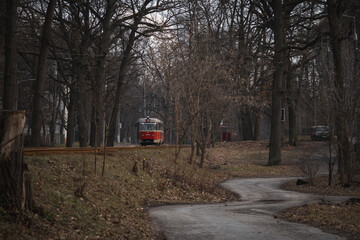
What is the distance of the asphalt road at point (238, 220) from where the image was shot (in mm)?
10977

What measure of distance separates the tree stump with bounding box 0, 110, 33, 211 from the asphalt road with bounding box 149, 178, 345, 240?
13.0ft

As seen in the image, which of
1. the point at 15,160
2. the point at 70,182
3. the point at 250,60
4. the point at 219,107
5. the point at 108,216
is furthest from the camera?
the point at 250,60

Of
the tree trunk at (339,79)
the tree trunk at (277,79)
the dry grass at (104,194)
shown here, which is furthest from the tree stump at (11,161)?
the tree trunk at (277,79)

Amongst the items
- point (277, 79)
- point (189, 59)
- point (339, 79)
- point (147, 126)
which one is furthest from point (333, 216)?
point (147, 126)

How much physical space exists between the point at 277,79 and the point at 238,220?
20460mm

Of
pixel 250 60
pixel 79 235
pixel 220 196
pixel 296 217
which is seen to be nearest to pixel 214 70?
pixel 250 60

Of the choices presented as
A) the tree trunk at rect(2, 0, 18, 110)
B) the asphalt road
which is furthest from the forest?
the asphalt road

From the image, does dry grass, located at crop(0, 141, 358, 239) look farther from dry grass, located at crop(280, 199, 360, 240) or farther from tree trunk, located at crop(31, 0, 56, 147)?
dry grass, located at crop(280, 199, 360, 240)

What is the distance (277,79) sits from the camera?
3238 cm

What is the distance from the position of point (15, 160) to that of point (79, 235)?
6.60ft

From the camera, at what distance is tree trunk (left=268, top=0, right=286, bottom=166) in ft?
99.9

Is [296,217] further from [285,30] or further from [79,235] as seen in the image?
[285,30]

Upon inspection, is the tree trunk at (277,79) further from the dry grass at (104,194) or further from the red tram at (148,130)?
the red tram at (148,130)

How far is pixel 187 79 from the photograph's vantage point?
86.6 ft
